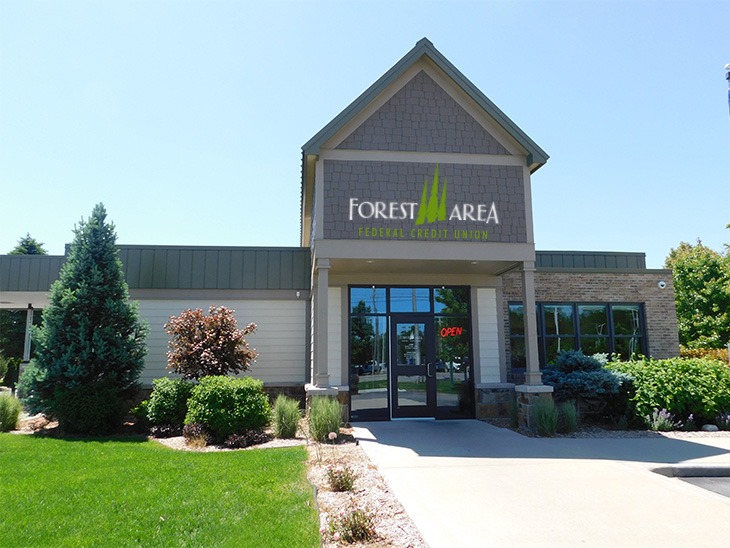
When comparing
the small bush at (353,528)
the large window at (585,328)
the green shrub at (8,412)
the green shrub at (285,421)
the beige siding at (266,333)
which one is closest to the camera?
the small bush at (353,528)

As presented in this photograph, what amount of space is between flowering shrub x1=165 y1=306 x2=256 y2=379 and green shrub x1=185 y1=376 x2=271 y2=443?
1719 millimetres

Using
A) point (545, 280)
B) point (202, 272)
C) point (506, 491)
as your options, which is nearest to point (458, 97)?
point (545, 280)

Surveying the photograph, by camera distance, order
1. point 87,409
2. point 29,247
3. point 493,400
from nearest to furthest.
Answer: point 87,409, point 493,400, point 29,247

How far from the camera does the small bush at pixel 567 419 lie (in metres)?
10.3

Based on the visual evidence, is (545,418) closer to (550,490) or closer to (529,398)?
(529,398)

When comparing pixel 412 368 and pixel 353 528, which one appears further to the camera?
pixel 412 368

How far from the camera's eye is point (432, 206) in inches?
438

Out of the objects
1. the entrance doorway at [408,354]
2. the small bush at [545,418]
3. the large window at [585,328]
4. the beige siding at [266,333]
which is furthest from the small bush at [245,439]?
the large window at [585,328]

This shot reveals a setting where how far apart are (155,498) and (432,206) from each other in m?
7.71

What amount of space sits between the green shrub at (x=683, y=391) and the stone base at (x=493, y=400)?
2.77 meters

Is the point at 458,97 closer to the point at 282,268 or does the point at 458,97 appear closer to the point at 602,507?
the point at 282,268

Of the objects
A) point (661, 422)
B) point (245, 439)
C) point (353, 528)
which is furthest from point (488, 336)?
point (353, 528)

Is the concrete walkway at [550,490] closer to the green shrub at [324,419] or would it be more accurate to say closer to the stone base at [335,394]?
the green shrub at [324,419]

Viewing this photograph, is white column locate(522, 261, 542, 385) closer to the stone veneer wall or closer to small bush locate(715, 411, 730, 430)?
the stone veneer wall
